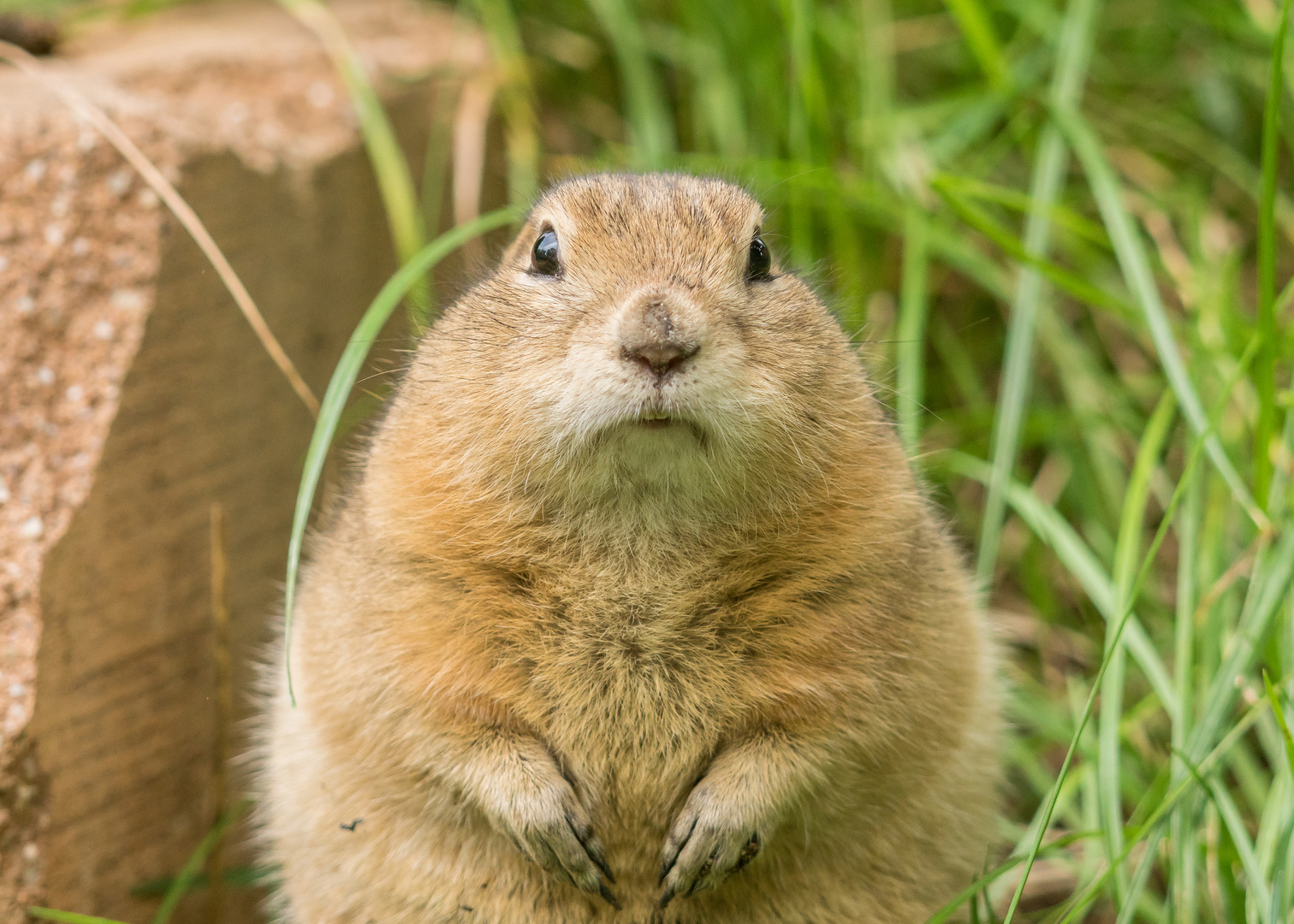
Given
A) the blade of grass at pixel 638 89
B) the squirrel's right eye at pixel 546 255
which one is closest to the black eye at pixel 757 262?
the squirrel's right eye at pixel 546 255

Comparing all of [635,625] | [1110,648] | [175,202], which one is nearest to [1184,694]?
[1110,648]

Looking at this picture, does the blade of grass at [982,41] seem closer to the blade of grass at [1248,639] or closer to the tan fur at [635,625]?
the tan fur at [635,625]

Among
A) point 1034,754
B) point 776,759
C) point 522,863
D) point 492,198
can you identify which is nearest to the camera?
point 776,759

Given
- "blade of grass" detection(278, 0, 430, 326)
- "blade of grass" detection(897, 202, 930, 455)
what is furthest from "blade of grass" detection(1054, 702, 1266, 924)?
"blade of grass" detection(278, 0, 430, 326)

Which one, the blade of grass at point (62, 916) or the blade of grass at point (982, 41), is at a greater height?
the blade of grass at point (982, 41)

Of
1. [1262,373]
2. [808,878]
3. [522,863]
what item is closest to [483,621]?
[522,863]

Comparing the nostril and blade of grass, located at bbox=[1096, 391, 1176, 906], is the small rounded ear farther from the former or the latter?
blade of grass, located at bbox=[1096, 391, 1176, 906]

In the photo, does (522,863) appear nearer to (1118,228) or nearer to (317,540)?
(317,540)
